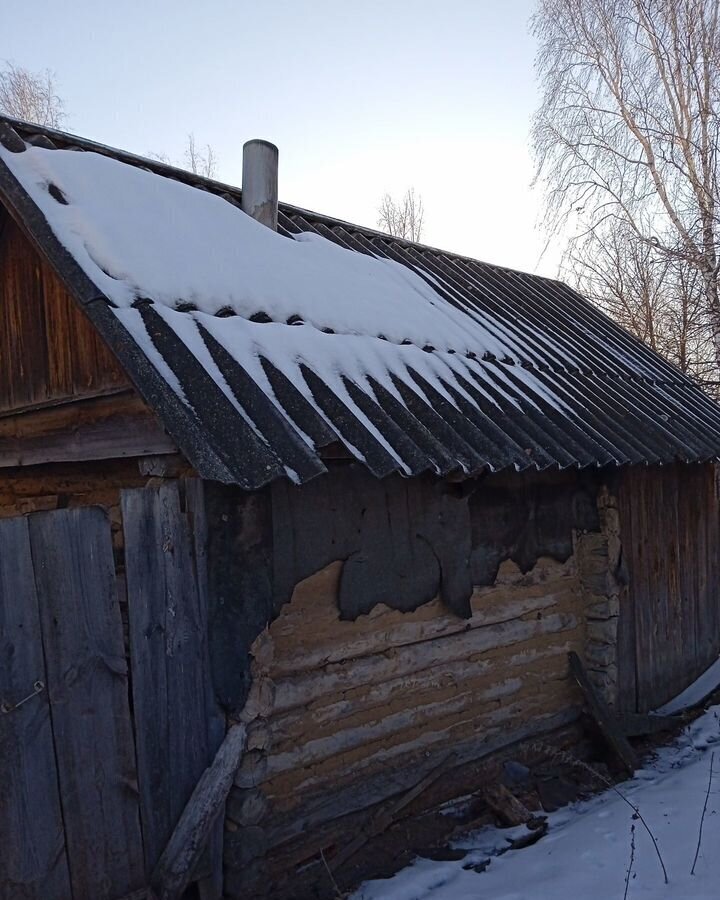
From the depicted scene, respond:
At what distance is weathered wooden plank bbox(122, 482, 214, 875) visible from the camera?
3301 millimetres

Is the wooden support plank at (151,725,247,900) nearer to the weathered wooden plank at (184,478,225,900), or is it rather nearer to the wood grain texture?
the weathered wooden plank at (184,478,225,900)

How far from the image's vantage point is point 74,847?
3.11 metres

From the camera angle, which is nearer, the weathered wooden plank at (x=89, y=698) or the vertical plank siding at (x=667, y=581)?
the weathered wooden plank at (x=89, y=698)

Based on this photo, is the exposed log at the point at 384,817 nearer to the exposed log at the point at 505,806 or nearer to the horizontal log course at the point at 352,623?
the exposed log at the point at 505,806

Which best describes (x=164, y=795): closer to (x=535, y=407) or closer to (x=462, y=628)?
(x=462, y=628)

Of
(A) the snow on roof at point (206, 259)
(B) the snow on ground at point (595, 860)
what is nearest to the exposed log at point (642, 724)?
(B) the snow on ground at point (595, 860)

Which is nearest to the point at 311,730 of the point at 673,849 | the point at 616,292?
the point at 673,849

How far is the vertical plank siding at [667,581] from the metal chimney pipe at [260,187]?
355 centimetres

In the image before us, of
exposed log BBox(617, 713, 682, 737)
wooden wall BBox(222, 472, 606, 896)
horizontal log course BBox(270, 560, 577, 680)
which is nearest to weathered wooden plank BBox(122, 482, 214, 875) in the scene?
wooden wall BBox(222, 472, 606, 896)

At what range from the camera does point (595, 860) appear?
3.98 meters

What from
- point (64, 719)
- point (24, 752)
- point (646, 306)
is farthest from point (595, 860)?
point (646, 306)

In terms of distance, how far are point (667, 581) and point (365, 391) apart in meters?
4.25

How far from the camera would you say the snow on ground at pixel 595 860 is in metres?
3.66

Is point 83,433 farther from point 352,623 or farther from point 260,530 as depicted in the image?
point 352,623
